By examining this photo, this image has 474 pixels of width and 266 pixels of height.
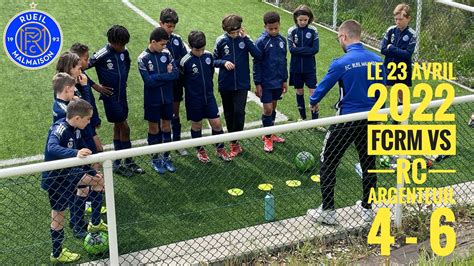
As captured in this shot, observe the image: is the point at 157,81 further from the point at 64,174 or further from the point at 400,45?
the point at 400,45

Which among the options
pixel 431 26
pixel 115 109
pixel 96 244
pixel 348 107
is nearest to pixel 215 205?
pixel 96 244

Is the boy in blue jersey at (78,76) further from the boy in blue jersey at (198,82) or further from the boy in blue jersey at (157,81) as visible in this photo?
the boy in blue jersey at (198,82)

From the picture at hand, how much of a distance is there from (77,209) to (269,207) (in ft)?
5.88

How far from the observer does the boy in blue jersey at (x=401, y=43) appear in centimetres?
806

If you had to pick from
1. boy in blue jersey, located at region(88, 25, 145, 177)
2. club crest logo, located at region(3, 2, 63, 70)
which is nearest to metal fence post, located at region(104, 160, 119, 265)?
boy in blue jersey, located at region(88, 25, 145, 177)

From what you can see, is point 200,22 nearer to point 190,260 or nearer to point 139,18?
point 139,18

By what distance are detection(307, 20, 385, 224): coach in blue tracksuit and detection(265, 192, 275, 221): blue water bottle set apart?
1.30 feet

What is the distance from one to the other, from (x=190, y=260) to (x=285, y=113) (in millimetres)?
3939

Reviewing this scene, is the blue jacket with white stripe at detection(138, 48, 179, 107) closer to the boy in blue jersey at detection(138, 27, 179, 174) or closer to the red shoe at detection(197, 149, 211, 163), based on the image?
the boy in blue jersey at detection(138, 27, 179, 174)

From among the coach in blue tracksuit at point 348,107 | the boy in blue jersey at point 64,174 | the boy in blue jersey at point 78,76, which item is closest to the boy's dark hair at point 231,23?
the coach in blue tracksuit at point 348,107

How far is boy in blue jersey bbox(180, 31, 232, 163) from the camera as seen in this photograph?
22.9 ft

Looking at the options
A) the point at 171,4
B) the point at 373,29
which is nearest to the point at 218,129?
the point at 373,29

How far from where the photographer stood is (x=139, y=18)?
1344 cm

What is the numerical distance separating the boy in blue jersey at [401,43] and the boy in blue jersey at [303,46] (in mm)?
998
